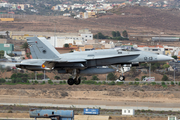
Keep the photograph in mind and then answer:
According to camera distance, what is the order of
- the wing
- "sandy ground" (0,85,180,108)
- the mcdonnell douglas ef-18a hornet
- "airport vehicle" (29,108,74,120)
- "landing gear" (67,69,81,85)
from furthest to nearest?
"sandy ground" (0,85,180,108) → "airport vehicle" (29,108,74,120) → "landing gear" (67,69,81,85) → the mcdonnell douglas ef-18a hornet → the wing

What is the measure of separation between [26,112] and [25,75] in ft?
128

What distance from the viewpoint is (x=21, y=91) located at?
91.8m

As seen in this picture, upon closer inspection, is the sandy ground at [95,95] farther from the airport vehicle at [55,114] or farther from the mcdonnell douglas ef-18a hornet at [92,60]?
the mcdonnell douglas ef-18a hornet at [92,60]

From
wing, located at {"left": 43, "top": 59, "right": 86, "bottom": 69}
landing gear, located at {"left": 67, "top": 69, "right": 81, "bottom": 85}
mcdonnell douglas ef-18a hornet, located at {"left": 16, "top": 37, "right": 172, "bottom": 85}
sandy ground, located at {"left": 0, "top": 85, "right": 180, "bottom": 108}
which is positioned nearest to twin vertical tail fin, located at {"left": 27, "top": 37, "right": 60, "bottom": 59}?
mcdonnell douglas ef-18a hornet, located at {"left": 16, "top": 37, "right": 172, "bottom": 85}

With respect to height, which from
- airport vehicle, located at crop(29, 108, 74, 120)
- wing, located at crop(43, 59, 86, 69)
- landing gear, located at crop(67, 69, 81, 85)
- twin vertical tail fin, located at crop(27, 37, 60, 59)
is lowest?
airport vehicle, located at crop(29, 108, 74, 120)

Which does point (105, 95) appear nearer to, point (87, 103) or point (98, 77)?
point (87, 103)

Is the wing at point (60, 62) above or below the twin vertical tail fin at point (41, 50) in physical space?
below

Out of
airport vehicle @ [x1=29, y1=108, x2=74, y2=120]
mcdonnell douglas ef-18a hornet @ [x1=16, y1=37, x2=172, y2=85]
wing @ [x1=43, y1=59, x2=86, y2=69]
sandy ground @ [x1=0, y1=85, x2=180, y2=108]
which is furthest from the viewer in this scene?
sandy ground @ [x1=0, y1=85, x2=180, y2=108]

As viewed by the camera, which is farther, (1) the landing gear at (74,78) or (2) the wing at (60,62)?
(1) the landing gear at (74,78)

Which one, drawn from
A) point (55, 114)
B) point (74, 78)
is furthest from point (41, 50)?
point (55, 114)

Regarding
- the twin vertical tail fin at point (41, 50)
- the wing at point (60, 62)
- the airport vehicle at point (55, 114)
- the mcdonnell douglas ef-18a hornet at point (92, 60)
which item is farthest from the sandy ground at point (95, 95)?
the wing at point (60, 62)

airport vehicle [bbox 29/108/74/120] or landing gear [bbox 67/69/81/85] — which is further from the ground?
landing gear [bbox 67/69/81/85]

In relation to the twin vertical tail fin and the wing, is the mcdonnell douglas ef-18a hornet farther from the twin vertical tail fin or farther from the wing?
the twin vertical tail fin

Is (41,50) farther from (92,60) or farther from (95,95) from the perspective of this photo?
(95,95)
